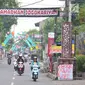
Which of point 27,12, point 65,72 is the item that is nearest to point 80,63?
point 65,72

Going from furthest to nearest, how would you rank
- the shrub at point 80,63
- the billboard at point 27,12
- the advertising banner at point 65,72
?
the billboard at point 27,12
the shrub at point 80,63
the advertising banner at point 65,72

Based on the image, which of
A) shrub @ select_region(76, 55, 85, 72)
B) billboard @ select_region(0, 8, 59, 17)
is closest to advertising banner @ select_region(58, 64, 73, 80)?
shrub @ select_region(76, 55, 85, 72)

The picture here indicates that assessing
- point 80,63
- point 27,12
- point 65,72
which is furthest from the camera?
point 27,12

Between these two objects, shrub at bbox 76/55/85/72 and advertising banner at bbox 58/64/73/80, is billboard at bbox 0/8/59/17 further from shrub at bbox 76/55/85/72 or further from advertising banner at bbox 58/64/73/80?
advertising banner at bbox 58/64/73/80

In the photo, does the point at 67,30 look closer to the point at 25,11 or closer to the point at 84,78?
the point at 84,78

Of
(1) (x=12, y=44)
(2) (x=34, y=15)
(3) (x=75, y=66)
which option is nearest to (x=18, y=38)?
(1) (x=12, y=44)

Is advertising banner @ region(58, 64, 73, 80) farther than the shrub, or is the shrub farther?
the shrub

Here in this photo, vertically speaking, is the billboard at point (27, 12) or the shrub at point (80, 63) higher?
the billboard at point (27, 12)

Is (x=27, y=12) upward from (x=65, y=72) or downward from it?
upward

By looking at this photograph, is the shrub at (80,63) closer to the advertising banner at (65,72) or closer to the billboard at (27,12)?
the advertising banner at (65,72)

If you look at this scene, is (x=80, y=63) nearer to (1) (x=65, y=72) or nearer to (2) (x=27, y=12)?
(1) (x=65, y=72)

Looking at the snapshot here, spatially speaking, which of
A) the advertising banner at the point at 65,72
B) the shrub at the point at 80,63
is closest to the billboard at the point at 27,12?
the shrub at the point at 80,63

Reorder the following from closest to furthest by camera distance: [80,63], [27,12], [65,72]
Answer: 1. [65,72]
2. [80,63]
3. [27,12]

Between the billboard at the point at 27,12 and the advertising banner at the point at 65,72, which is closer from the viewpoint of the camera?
the advertising banner at the point at 65,72
